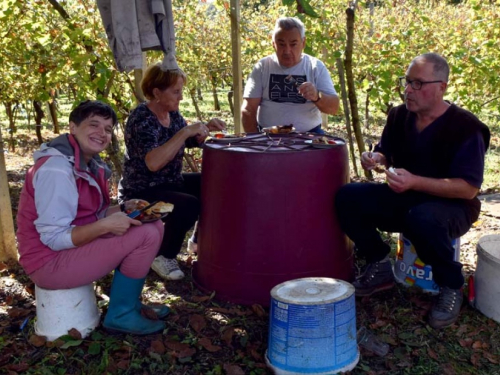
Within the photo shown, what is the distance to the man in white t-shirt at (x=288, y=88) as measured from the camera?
385 cm

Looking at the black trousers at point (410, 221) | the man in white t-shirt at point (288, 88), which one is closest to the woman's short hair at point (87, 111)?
the black trousers at point (410, 221)

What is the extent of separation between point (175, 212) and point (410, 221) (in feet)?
4.45

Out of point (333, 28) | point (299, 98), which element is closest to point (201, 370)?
point (299, 98)

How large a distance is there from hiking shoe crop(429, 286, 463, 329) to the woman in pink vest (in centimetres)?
143

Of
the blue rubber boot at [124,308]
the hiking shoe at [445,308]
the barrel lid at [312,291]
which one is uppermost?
the barrel lid at [312,291]

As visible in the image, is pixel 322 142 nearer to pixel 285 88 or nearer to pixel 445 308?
pixel 285 88

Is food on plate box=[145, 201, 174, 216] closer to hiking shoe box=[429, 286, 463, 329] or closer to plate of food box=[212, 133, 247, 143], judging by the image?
plate of food box=[212, 133, 247, 143]

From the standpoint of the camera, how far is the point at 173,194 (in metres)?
3.32

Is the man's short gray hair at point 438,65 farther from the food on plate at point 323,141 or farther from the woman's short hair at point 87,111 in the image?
the woman's short hair at point 87,111

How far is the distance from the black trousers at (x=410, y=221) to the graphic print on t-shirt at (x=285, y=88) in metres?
1.11

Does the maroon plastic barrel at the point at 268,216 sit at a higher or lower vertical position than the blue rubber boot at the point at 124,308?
higher

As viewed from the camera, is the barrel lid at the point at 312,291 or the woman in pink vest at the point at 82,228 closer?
the barrel lid at the point at 312,291

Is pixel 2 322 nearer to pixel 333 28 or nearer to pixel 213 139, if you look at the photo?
pixel 213 139

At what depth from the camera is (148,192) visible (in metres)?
3.35
